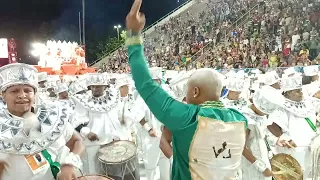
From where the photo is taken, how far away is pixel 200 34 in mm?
25297

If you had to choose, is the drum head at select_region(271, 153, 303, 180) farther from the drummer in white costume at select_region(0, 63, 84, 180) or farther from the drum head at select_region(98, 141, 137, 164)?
the drummer in white costume at select_region(0, 63, 84, 180)

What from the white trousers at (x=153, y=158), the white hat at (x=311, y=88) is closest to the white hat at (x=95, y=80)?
the white trousers at (x=153, y=158)

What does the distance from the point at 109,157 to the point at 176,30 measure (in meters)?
23.9

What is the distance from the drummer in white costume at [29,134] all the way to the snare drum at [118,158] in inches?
87.7

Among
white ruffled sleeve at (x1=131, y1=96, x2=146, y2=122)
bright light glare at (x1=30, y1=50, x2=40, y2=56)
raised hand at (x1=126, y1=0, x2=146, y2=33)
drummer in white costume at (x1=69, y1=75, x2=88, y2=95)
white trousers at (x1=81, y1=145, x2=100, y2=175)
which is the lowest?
white trousers at (x1=81, y1=145, x2=100, y2=175)

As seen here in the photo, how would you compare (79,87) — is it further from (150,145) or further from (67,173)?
(67,173)

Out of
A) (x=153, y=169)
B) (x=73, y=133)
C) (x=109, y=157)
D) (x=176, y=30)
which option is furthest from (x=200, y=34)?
(x=73, y=133)

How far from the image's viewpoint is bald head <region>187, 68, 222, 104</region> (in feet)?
8.38

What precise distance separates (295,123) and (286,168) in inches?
43.6

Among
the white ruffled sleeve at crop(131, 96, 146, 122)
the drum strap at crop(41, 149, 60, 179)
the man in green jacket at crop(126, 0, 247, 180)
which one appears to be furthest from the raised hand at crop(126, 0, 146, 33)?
the white ruffled sleeve at crop(131, 96, 146, 122)

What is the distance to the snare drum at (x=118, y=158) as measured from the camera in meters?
5.38

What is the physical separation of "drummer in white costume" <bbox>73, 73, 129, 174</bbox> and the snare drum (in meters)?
0.25

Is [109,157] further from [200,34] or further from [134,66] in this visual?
[200,34]

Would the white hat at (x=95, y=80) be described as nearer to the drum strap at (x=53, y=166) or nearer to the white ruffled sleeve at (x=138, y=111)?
the white ruffled sleeve at (x=138, y=111)
